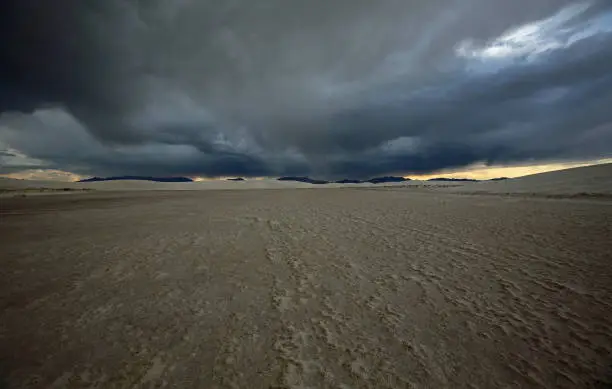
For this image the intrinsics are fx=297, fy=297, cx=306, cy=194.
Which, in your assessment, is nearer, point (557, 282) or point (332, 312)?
point (332, 312)

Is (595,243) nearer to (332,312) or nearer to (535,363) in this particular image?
(535,363)

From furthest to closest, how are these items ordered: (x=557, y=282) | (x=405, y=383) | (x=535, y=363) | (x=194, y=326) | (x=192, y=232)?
(x=192, y=232) → (x=557, y=282) → (x=194, y=326) → (x=535, y=363) → (x=405, y=383)

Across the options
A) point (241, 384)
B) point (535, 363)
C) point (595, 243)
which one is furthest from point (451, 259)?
point (241, 384)

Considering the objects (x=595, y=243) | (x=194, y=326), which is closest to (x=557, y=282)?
(x=595, y=243)

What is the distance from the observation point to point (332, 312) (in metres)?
4.29

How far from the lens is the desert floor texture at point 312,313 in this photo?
9.94 feet

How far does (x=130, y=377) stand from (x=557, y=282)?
653 cm

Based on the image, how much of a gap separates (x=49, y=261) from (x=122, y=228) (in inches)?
163

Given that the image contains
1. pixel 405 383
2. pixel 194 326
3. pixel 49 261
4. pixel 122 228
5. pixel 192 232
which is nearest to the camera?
pixel 405 383

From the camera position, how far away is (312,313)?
14.0ft

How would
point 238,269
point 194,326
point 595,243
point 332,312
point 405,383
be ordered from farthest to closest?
point 595,243
point 238,269
point 332,312
point 194,326
point 405,383

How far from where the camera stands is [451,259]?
21.6ft

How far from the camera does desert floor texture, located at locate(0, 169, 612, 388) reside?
3029 millimetres

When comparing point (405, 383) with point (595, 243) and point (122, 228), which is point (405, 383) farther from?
point (122, 228)
